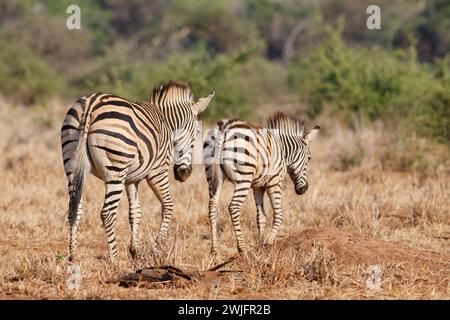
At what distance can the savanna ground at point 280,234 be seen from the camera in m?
5.99

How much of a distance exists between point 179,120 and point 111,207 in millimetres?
1640

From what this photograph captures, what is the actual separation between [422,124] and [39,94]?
12.2 metres

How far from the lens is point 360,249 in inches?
289

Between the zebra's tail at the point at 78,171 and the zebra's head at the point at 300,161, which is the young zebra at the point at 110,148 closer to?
the zebra's tail at the point at 78,171

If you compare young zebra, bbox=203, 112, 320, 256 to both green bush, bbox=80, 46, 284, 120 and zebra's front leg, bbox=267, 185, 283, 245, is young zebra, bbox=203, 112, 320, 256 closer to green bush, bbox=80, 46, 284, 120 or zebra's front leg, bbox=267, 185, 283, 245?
zebra's front leg, bbox=267, 185, 283, 245

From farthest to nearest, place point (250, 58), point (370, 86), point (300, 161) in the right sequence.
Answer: point (250, 58) < point (370, 86) < point (300, 161)

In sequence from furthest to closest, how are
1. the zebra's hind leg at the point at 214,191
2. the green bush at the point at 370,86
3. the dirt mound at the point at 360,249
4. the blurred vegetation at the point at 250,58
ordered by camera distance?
the blurred vegetation at the point at 250,58, the green bush at the point at 370,86, the zebra's hind leg at the point at 214,191, the dirt mound at the point at 360,249

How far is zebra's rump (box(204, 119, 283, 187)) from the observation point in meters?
7.89

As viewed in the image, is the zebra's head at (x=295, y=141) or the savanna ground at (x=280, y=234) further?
the zebra's head at (x=295, y=141)

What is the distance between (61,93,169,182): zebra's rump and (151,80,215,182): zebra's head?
1.14 metres

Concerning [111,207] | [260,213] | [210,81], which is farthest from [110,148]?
[210,81]

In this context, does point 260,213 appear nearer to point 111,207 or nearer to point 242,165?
point 242,165

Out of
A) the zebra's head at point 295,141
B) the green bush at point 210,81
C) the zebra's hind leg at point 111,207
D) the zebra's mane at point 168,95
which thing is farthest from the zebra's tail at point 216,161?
the green bush at point 210,81

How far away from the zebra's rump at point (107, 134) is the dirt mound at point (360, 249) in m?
1.64
